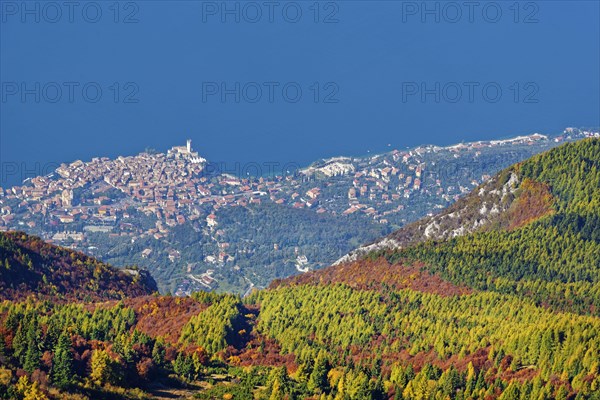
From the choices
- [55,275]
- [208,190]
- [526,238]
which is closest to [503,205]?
[526,238]

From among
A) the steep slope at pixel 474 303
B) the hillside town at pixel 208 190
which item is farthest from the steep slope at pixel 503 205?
the hillside town at pixel 208 190

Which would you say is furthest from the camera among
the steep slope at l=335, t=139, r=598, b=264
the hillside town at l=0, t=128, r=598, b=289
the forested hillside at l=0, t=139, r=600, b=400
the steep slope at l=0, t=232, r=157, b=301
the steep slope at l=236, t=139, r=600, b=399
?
the hillside town at l=0, t=128, r=598, b=289

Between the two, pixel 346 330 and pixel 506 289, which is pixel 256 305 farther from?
pixel 506 289

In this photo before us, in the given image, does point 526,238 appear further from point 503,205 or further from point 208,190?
point 208,190

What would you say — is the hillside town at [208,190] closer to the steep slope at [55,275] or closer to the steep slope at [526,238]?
the steep slope at [526,238]

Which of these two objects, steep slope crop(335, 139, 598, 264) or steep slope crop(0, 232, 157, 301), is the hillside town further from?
steep slope crop(0, 232, 157, 301)

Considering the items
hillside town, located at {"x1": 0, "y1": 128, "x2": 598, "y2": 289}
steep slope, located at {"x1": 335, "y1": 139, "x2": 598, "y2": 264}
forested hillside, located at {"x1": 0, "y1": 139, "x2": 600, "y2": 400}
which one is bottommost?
forested hillside, located at {"x1": 0, "y1": 139, "x2": 600, "y2": 400}

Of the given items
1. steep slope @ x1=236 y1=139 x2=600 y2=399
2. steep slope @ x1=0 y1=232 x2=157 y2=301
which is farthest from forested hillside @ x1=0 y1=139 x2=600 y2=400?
steep slope @ x1=0 y1=232 x2=157 y2=301
